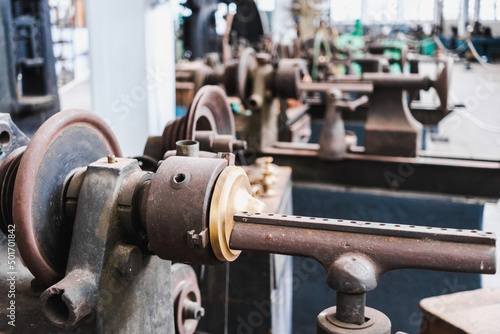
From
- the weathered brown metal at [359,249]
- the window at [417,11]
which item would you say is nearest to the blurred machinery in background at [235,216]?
the weathered brown metal at [359,249]

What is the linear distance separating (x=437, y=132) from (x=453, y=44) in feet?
25.6

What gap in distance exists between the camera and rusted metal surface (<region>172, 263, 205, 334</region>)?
1.17 m

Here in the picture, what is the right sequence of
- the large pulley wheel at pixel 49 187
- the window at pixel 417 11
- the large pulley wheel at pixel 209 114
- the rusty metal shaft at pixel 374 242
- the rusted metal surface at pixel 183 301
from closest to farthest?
1. the rusty metal shaft at pixel 374 242
2. the large pulley wheel at pixel 49 187
3. the rusted metal surface at pixel 183 301
4. the large pulley wheel at pixel 209 114
5. the window at pixel 417 11

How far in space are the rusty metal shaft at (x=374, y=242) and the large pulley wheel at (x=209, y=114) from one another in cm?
54

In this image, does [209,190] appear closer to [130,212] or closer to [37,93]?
[130,212]

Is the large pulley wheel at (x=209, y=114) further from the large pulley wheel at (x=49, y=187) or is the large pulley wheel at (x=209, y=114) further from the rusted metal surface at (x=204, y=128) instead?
the large pulley wheel at (x=49, y=187)

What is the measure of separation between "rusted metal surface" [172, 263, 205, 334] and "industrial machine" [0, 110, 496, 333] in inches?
8.3

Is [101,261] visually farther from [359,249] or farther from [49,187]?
[359,249]

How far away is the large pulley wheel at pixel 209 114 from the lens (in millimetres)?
1298

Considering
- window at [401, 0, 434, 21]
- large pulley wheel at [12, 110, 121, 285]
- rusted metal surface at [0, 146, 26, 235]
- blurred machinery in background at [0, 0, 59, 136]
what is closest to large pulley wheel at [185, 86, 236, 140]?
large pulley wheel at [12, 110, 121, 285]

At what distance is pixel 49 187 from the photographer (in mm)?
879

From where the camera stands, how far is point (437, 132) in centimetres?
592

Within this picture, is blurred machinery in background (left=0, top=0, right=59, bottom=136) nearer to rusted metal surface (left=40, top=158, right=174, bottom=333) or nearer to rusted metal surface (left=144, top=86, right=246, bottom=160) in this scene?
rusted metal surface (left=144, top=86, right=246, bottom=160)

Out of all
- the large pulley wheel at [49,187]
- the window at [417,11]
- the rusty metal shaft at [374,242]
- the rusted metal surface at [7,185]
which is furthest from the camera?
the window at [417,11]
